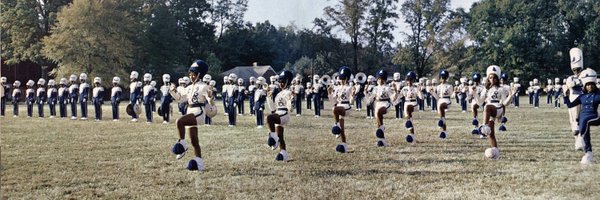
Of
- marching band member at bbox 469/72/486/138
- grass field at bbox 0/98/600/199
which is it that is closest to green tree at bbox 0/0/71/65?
grass field at bbox 0/98/600/199

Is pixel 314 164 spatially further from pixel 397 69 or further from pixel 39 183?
pixel 397 69

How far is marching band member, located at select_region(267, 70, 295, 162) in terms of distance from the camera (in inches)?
404

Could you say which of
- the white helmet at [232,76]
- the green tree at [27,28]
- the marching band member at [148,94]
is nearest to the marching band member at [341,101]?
the white helmet at [232,76]

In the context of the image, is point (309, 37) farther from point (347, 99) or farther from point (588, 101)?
point (588, 101)

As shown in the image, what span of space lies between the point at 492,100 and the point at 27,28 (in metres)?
40.2

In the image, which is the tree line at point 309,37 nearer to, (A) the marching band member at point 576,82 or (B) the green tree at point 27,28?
(B) the green tree at point 27,28

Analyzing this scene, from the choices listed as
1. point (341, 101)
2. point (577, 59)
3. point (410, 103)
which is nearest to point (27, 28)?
point (410, 103)

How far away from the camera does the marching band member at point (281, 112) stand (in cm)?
1027

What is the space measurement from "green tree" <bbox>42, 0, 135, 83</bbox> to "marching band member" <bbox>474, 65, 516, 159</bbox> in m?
24.4

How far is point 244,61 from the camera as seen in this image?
1661cm

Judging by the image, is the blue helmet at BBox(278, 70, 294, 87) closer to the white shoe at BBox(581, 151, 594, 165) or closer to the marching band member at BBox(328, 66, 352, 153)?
the marching band member at BBox(328, 66, 352, 153)

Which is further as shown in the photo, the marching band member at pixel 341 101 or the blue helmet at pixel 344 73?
the marching band member at pixel 341 101

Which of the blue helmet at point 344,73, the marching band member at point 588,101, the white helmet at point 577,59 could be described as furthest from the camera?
the blue helmet at point 344,73

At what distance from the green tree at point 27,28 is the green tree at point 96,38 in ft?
15.1
